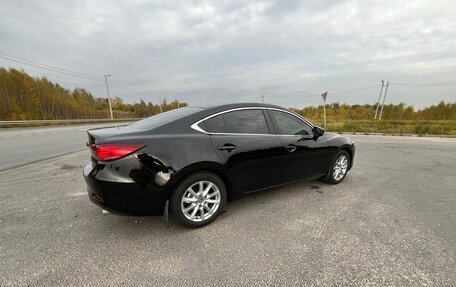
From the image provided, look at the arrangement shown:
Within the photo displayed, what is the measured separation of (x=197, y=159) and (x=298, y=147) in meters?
1.77

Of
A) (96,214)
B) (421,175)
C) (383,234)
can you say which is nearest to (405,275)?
(383,234)

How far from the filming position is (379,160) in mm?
6562

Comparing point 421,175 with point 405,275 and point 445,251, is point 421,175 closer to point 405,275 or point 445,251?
point 445,251

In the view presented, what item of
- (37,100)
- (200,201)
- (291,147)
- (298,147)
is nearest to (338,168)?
(298,147)

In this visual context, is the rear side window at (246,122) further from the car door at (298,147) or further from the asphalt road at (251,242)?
the asphalt road at (251,242)

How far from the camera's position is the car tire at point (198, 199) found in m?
2.62

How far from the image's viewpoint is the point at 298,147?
3.61 m

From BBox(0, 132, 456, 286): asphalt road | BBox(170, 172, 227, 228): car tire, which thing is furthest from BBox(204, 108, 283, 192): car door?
BBox(0, 132, 456, 286): asphalt road

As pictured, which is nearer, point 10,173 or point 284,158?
point 284,158

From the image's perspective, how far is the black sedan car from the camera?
7.96 ft

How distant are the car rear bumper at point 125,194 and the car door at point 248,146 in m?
0.89

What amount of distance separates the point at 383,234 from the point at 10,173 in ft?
23.8

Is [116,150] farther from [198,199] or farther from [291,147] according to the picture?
[291,147]

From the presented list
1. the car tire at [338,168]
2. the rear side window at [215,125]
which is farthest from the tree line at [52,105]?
the rear side window at [215,125]
